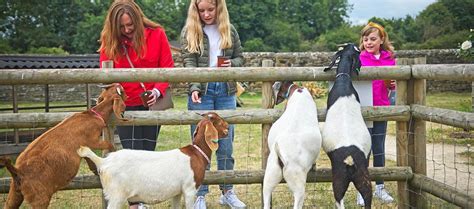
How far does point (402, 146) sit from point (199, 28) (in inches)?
82.3

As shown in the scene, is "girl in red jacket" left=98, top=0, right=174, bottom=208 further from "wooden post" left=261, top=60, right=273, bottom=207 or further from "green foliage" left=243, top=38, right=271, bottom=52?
"green foliage" left=243, top=38, right=271, bottom=52

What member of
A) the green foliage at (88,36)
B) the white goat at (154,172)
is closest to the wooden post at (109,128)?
the white goat at (154,172)

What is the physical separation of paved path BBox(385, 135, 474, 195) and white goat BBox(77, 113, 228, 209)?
9.90ft

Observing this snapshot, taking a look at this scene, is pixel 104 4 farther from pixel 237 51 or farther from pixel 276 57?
pixel 237 51

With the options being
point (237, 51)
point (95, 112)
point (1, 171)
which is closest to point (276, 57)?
point (1, 171)

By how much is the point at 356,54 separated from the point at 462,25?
35768 millimetres

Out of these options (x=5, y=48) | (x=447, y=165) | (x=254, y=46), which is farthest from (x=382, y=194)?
(x=254, y=46)

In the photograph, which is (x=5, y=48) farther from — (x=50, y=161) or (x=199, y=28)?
(x=50, y=161)

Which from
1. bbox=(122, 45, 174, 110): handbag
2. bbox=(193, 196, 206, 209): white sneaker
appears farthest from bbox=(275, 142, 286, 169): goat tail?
bbox=(193, 196, 206, 209): white sneaker

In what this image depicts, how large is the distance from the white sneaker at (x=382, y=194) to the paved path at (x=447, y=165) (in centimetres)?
81

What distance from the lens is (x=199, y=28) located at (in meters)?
5.00

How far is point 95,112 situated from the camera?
13.6 feet

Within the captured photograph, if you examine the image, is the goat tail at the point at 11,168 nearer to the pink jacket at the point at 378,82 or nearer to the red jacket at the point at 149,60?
the red jacket at the point at 149,60

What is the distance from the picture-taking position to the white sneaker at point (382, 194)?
5.43 meters
